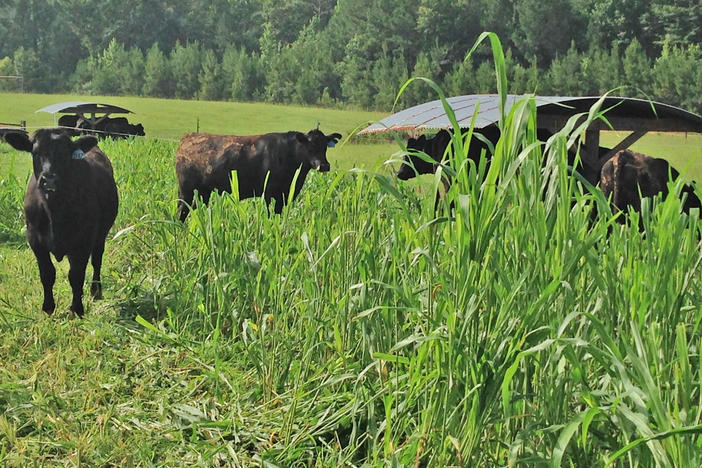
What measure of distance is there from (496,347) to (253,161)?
24.6ft

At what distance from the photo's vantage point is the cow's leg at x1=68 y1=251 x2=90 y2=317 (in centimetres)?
568

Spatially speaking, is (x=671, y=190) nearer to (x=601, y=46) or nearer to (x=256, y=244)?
(x=256, y=244)

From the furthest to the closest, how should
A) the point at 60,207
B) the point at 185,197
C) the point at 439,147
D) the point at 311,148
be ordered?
the point at 439,147 < the point at 185,197 < the point at 311,148 < the point at 60,207

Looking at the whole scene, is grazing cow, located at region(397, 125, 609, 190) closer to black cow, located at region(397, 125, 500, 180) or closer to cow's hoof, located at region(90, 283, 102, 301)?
black cow, located at region(397, 125, 500, 180)

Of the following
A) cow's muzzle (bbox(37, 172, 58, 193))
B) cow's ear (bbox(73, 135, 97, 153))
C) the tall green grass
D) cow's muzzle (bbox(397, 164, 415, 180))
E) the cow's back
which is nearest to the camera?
the tall green grass

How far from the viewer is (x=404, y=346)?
338 cm

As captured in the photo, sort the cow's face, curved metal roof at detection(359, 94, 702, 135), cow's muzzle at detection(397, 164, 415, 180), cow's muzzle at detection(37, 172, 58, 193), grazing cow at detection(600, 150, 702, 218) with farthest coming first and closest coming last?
the cow's face
cow's muzzle at detection(397, 164, 415, 180)
curved metal roof at detection(359, 94, 702, 135)
grazing cow at detection(600, 150, 702, 218)
cow's muzzle at detection(37, 172, 58, 193)

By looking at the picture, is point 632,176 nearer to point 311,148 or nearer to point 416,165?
point 416,165

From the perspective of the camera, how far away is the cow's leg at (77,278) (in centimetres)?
568

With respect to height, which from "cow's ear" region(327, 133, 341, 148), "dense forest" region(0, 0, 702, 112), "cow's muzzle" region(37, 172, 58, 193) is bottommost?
"cow's ear" region(327, 133, 341, 148)

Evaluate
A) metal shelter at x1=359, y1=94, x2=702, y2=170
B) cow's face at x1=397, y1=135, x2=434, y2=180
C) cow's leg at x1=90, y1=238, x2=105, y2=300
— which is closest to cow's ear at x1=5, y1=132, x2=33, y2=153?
cow's leg at x1=90, y1=238, x2=105, y2=300

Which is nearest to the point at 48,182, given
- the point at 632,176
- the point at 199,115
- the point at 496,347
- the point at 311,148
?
the point at 496,347

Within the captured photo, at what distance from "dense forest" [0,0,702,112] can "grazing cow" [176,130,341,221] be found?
41878 millimetres

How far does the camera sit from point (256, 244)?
517 cm
